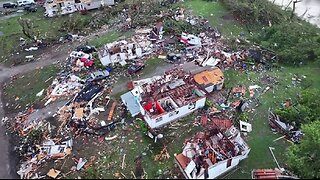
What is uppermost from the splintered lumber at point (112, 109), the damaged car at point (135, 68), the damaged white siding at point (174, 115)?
the damaged car at point (135, 68)

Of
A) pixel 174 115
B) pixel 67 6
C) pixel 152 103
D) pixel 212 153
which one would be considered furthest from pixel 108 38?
pixel 212 153

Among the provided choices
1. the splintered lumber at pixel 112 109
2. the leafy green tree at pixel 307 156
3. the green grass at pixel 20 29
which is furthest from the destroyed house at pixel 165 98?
the green grass at pixel 20 29

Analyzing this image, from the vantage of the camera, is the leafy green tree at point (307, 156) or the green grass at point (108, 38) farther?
the green grass at point (108, 38)

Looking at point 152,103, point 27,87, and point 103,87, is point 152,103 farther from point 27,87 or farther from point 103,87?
point 27,87

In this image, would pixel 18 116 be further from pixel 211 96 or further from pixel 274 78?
pixel 274 78

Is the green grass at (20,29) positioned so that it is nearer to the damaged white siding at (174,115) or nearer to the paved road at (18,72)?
the paved road at (18,72)

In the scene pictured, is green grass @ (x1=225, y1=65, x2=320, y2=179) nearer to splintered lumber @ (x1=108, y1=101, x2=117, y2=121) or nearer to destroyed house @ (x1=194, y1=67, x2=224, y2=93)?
destroyed house @ (x1=194, y1=67, x2=224, y2=93)

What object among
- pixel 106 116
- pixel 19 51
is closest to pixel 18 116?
pixel 106 116
